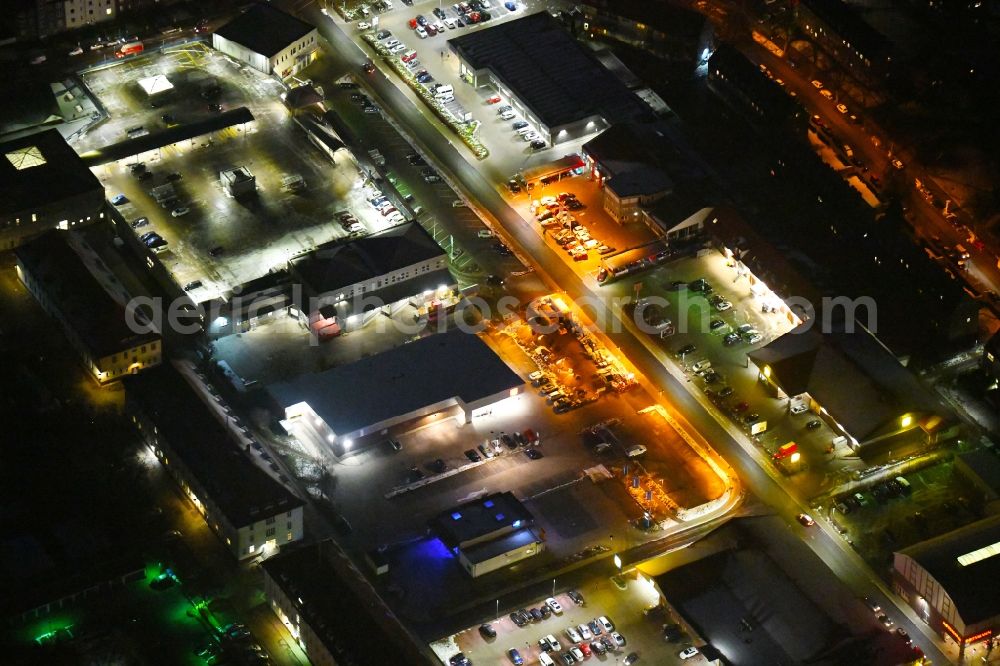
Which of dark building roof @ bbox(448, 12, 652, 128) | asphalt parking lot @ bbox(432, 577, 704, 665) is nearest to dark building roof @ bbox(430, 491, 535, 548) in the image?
asphalt parking lot @ bbox(432, 577, 704, 665)

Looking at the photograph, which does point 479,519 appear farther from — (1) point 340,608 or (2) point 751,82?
(2) point 751,82

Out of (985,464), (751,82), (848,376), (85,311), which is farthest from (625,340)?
(85,311)

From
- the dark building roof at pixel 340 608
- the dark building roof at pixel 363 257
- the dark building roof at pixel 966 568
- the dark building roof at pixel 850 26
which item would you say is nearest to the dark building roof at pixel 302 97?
the dark building roof at pixel 363 257

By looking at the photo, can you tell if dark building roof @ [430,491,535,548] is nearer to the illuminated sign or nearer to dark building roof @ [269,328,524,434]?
dark building roof @ [269,328,524,434]

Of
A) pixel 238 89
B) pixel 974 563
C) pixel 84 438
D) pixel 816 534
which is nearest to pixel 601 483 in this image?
pixel 816 534

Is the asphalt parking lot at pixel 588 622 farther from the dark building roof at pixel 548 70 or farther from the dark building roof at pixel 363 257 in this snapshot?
the dark building roof at pixel 548 70

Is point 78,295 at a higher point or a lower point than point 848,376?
higher
